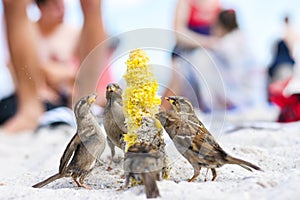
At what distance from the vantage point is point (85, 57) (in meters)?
3.71

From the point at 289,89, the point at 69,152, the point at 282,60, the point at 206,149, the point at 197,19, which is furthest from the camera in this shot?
the point at 282,60

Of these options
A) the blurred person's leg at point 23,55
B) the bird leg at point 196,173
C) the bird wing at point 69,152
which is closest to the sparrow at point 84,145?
the bird wing at point 69,152

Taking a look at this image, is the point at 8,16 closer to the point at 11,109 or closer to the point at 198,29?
the point at 11,109

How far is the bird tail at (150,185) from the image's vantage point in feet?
4.98

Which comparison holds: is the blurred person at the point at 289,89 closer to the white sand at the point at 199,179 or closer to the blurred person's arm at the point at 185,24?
the white sand at the point at 199,179

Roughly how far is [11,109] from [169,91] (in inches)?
121

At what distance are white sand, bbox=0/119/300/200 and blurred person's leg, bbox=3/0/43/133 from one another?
0.95m

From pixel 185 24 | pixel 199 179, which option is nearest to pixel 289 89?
pixel 185 24

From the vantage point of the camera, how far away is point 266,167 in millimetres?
2088

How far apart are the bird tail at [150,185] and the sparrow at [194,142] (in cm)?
16

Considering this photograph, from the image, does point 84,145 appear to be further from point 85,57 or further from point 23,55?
point 23,55

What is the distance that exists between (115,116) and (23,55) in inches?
98.5

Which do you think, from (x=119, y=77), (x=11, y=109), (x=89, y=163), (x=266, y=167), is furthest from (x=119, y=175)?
(x=11, y=109)

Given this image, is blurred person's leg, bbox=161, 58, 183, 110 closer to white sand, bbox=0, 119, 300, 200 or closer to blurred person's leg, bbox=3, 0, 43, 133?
white sand, bbox=0, 119, 300, 200
